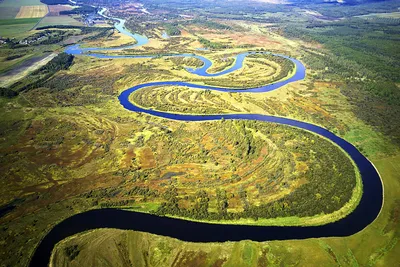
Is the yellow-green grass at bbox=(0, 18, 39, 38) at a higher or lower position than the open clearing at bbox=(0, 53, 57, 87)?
higher

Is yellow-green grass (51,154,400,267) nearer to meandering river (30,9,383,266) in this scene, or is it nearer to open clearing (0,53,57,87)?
meandering river (30,9,383,266)

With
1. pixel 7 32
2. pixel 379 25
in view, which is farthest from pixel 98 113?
pixel 379 25

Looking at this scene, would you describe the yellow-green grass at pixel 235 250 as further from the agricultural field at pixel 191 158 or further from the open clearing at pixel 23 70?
the open clearing at pixel 23 70

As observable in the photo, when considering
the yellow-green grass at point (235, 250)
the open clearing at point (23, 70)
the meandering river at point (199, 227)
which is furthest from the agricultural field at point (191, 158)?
the meandering river at point (199, 227)

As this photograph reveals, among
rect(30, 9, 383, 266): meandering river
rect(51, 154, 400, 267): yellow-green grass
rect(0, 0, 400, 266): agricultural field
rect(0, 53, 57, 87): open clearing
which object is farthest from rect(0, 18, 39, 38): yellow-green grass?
rect(51, 154, 400, 267): yellow-green grass

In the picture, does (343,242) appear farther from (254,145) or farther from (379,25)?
(379,25)

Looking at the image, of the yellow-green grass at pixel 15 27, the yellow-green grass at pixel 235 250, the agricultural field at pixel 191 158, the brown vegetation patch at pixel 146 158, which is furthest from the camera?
the yellow-green grass at pixel 15 27

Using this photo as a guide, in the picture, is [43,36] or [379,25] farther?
[379,25]

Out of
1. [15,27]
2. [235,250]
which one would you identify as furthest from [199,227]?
[15,27]
